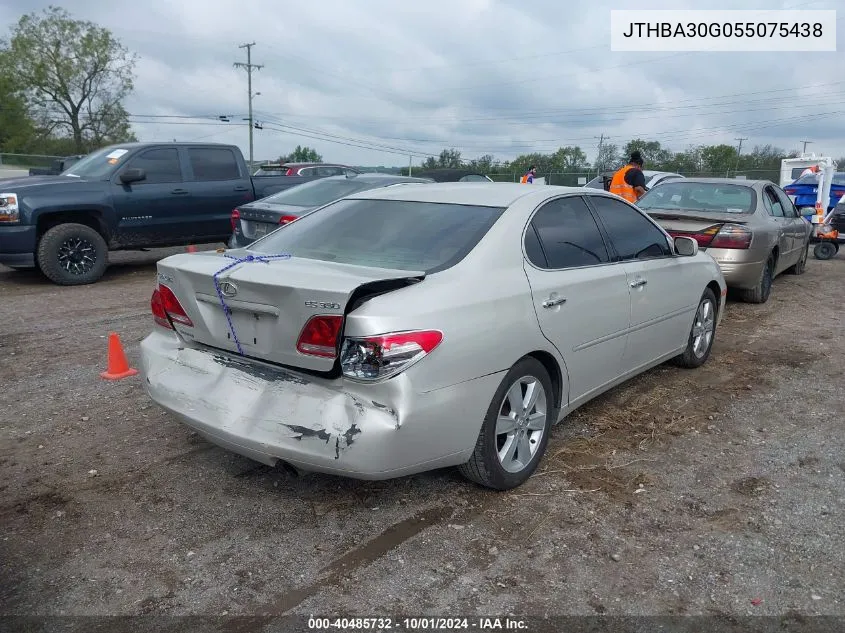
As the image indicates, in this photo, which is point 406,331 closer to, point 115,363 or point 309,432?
point 309,432

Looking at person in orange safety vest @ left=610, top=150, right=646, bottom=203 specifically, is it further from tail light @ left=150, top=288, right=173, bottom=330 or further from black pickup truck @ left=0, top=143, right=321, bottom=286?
tail light @ left=150, top=288, right=173, bottom=330

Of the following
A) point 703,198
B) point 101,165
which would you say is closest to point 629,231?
point 703,198

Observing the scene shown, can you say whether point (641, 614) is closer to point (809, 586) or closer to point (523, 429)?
point (809, 586)

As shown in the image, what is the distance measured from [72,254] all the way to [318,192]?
338 cm

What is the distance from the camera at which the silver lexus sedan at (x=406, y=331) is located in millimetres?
2914

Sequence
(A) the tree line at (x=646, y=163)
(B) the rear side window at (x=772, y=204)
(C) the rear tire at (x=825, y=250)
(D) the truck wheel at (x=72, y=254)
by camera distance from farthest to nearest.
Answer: (A) the tree line at (x=646, y=163) → (C) the rear tire at (x=825, y=250) → (D) the truck wheel at (x=72, y=254) → (B) the rear side window at (x=772, y=204)

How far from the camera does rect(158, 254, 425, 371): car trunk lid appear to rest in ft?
9.58

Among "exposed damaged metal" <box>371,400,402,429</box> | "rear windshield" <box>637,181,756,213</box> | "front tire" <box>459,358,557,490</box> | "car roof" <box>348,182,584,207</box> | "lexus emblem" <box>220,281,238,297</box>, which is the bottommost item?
"front tire" <box>459,358,557,490</box>

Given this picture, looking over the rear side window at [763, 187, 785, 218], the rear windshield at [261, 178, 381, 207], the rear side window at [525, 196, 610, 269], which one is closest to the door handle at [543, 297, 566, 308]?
the rear side window at [525, 196, 610, 269]

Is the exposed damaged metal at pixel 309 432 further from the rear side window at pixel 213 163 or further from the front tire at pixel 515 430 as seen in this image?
the rear side window at pixel 213 163

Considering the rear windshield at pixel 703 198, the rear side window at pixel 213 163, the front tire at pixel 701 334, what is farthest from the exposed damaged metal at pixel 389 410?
the rear side window at pixel 213 163

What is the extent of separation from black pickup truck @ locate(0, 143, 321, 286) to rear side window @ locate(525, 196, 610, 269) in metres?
7.06

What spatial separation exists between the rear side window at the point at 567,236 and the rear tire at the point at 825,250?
36.8ft

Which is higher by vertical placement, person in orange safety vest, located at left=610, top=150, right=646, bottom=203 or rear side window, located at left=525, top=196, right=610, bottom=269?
person in orange safety vest, located at left=610, top=150, right=646, bottom=203
